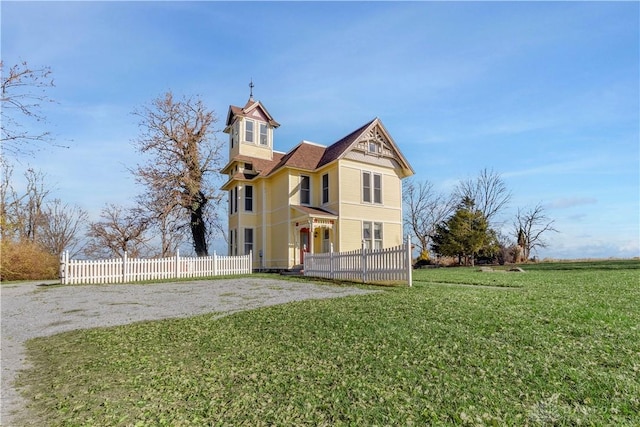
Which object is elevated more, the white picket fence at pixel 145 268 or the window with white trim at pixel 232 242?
the window with white trim at pixel 232 242

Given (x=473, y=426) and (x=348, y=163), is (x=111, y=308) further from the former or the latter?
(x=348, y=163)

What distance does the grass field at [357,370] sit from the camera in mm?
2758

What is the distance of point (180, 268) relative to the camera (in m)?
16.8

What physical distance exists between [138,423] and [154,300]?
7.12 m

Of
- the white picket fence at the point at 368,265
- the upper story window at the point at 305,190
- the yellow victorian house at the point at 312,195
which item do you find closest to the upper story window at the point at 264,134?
the yellow victorian house at the point at 312,195

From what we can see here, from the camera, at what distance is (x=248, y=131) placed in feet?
74.5

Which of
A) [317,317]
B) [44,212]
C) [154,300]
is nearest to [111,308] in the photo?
[154,300]

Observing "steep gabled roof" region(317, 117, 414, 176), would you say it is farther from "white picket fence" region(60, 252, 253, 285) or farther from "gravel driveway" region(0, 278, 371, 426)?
"gravel driveway" region(0, 278, 371, 426)

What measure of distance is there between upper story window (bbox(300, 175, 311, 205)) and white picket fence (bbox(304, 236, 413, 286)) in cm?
542

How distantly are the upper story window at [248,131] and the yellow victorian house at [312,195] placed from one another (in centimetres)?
6

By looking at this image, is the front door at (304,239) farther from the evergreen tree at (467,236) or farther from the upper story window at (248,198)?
the evergreen tree at (467,236)

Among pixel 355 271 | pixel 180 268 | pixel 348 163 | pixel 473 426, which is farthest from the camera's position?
pixel 348 163

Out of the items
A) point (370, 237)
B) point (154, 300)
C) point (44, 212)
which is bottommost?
point (154, 300)

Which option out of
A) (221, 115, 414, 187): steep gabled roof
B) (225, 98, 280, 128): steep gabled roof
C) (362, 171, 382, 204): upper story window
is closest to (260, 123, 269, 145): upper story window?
(225, 98, 280, 128): steep gabled roof
